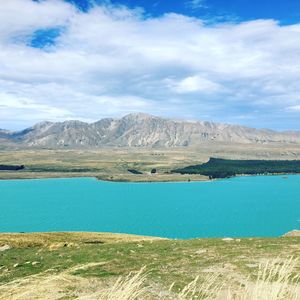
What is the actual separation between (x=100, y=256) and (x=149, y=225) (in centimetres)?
7561

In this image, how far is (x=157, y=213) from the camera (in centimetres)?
11981

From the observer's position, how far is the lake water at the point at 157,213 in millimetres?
96875

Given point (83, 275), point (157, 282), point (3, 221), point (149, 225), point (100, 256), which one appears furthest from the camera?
point (3, 221)

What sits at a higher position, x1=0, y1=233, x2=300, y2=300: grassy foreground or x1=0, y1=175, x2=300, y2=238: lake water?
x1=0, y1=233, x2=300, y2=300: grassy foreground

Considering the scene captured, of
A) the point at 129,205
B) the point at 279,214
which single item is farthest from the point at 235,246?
the point at 129,205

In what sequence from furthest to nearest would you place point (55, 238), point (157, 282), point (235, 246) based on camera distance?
point (55, 238) → point (235, 246) → point (157, 282)

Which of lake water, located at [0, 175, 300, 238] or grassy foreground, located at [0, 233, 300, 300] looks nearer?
grassy foreground, located at [0, 233, 300, 300]

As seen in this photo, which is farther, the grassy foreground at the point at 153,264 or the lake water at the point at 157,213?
the lake water at the point at 157,213

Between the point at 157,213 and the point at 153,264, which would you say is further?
the point at 157,213

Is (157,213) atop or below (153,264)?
below

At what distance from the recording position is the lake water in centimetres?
9688

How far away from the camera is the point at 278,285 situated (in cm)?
613

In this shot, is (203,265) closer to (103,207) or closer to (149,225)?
(149,225)

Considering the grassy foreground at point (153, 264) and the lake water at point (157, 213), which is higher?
the grassy foreground at point (153, 264)
